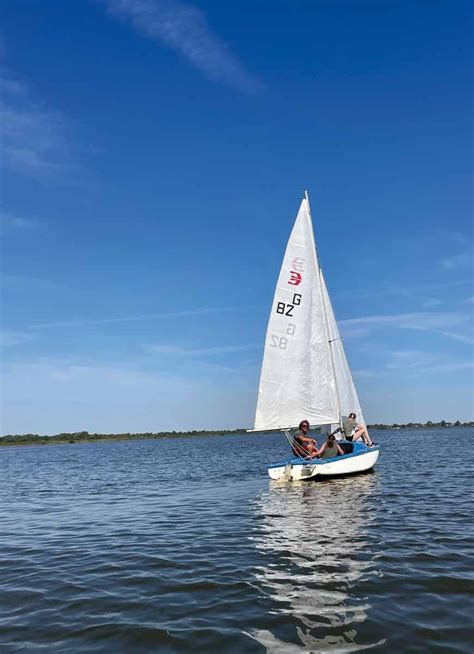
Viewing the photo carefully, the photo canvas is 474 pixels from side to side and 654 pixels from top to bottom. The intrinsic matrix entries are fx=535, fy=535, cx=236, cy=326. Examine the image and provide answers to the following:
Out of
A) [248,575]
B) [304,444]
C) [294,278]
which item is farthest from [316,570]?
[294,278]

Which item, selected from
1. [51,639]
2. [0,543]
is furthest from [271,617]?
[0,543]

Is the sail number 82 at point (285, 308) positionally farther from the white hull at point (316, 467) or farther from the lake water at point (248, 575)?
the lake water at point (248, 575)

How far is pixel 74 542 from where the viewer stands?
1580cm

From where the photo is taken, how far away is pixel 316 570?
11.0 m

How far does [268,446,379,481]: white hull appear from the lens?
2503 centimetres

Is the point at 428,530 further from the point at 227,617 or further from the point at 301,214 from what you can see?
the point at 301,214

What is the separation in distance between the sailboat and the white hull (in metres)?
0.49

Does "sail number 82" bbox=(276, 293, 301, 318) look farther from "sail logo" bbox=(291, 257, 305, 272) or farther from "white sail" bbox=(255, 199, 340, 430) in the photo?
"sail logo" bbox=(291, 257, 305, 272)

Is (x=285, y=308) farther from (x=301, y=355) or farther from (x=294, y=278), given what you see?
(x=301, y=355)

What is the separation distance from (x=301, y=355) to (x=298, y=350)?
0.32m

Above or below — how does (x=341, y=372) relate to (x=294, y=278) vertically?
below

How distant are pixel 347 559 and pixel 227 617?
4017 mm

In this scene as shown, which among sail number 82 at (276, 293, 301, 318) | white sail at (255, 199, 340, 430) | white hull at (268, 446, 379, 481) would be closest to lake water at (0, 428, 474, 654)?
white hull at (268, 446, 379, 481)

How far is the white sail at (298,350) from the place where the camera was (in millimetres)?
27734
